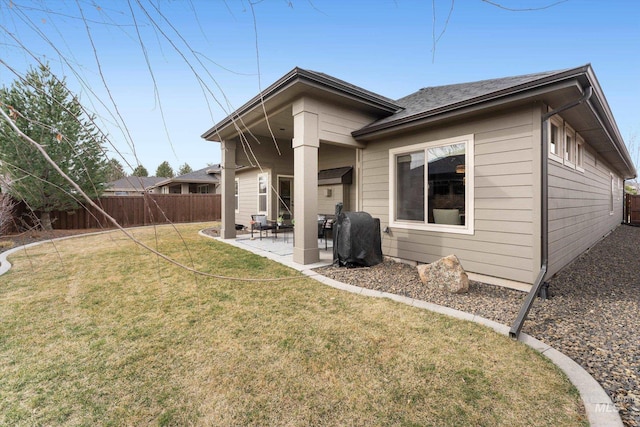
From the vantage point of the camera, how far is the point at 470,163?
4.71m

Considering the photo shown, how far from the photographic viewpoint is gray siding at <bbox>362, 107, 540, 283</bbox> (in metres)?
4.07

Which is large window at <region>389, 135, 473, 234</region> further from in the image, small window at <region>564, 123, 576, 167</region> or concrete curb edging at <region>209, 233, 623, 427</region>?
small window at <region>564, 123, 576, 167</region>

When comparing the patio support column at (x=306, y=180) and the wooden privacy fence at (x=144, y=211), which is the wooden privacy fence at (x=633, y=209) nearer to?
the patio support column at (x=306, y=180)

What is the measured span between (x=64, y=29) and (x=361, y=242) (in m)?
4.88

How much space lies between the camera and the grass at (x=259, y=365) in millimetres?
1864

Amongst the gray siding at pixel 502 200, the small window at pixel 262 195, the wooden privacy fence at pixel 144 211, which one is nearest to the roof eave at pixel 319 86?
the gray siding at pixel 502 200

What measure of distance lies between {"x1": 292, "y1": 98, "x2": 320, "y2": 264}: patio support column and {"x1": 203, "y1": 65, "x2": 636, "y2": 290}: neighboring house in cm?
2

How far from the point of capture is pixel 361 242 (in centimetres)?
545

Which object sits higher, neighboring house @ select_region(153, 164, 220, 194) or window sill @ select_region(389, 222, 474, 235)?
neighboring house @ select_region(153, 164, 220, 194)

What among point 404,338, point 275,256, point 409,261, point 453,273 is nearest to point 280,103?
point 275,256

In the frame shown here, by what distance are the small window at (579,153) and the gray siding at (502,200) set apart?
331 cm

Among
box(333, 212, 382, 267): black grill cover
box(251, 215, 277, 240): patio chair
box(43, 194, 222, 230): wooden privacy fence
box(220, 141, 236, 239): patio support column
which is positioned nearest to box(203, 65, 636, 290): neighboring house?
box(333, 212, 382, 267): black grill cover

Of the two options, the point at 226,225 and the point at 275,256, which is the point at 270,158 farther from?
the point at 275,256

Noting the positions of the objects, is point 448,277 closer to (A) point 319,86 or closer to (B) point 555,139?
(B) point 555,139
